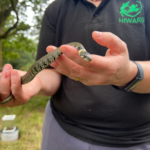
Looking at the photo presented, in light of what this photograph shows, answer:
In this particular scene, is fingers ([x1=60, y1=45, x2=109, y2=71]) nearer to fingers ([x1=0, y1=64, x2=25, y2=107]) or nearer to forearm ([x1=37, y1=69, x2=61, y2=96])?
fingers ([x1=0, y1=64, x2=25, y2=107])

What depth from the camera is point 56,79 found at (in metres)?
2.24

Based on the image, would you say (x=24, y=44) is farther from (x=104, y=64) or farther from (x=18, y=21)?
Answer: (x=104, y=64)

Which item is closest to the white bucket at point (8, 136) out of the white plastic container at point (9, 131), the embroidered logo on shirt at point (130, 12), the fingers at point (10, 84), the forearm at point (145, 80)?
the white plastic container at point (9, 131)

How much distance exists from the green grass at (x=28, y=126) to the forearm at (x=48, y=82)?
3558 mm

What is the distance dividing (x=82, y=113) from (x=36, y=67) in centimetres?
94

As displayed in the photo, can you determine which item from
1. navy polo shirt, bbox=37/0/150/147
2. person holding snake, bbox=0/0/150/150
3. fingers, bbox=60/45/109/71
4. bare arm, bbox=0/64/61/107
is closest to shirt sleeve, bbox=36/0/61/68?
person holding snake, bbox=0/0/150/150

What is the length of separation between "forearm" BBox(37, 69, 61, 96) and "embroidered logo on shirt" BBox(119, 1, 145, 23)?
1.27 meters

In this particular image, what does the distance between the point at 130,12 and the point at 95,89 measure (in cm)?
115

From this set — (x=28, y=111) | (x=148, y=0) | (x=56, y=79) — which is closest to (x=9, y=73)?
(x=56, y=79)

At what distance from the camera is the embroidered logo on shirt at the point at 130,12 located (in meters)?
1.83

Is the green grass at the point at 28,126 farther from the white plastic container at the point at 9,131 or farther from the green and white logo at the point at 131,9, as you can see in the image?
the green and white logo at the point at 131,9

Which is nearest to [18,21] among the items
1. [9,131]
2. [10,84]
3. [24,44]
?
[24,44]

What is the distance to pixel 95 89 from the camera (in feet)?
6.27

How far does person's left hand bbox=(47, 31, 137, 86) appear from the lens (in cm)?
105
